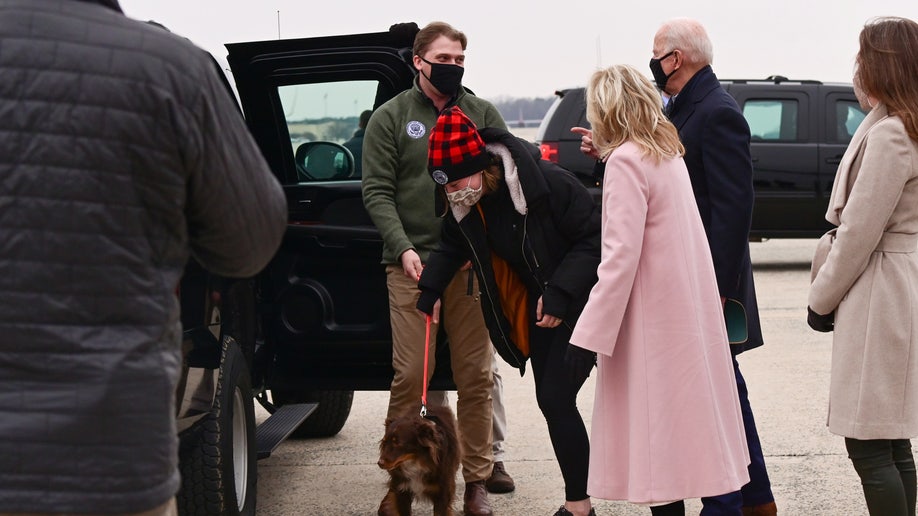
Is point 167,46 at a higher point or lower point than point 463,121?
higher

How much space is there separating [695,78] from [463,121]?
0.93m

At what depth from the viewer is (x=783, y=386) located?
7.45m

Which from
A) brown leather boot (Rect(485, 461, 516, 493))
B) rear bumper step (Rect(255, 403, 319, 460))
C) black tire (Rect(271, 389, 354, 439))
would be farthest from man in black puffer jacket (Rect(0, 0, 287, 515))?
black tire (Rect(271, 389, 354, 439))

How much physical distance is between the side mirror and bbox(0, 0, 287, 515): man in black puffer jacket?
3.76 m

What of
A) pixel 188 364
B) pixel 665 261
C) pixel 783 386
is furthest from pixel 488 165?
pixel 783 386

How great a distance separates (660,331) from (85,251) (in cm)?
227

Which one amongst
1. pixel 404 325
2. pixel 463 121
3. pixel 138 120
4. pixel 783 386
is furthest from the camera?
pixel 783 386

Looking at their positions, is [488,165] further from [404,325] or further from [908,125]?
[908,125]

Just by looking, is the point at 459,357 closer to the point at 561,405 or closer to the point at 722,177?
the point at 561,405

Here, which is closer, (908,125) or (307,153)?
(908,125)

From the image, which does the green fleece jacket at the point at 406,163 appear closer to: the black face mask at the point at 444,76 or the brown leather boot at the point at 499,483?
the black face mask at the point at 444,76

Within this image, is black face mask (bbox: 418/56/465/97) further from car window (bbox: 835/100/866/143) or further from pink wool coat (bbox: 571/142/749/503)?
car window (bbox: 835/100/866/143)

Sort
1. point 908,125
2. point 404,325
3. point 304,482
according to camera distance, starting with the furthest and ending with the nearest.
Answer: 1. point 304,482
2. point 404,325
3. point 908,125

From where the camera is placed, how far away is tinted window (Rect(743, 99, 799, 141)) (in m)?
13.9
